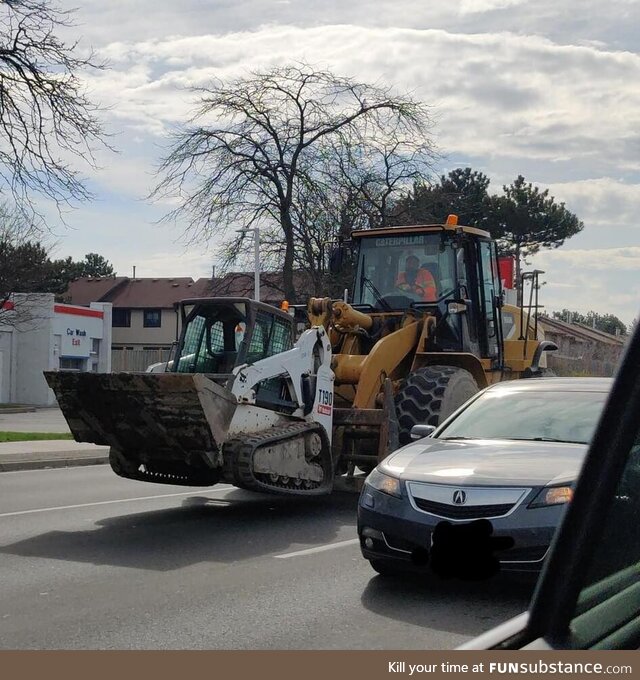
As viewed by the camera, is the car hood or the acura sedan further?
the car hood

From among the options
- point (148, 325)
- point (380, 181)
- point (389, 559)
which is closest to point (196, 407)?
point (389, 559)

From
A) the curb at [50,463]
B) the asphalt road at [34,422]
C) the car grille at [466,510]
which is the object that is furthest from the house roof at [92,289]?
the car grille at [466,510]

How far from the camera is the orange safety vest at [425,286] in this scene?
13.2 m

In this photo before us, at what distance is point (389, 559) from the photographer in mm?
6898

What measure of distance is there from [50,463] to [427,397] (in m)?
7.58

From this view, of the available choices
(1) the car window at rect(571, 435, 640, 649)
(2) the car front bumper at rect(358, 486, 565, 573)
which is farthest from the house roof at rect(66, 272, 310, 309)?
(1) the car window at rect(571, 435, 640, 649)

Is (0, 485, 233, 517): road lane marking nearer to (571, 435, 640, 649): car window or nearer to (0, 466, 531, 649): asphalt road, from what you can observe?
(0, 466, 531, 649): asphalt road

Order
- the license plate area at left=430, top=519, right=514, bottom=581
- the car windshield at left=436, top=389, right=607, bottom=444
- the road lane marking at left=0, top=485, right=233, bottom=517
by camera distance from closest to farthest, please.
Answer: the license plate area at left=430, top=519, right=514, bottom=581, the car windshield at left=436, top=389, right=607, bottom=444, the road lane marking at left=0, top=485, right=233, bottom=517

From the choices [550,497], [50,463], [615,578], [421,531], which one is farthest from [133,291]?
[615,578]

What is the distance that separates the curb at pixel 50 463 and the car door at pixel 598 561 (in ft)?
48.0

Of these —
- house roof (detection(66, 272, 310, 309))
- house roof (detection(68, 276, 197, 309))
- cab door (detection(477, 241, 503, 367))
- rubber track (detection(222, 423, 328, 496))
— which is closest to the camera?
rubber track (detection(222, 423, 328, 496))

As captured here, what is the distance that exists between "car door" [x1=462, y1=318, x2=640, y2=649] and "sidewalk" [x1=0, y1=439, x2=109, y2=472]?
576 inches

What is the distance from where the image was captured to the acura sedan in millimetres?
6434

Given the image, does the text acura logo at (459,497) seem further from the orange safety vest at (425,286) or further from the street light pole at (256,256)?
the street light pole at (256,256)
